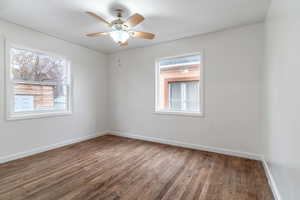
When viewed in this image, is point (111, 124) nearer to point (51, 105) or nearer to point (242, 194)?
point (51, 105)

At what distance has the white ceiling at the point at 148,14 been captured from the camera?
7.00ft

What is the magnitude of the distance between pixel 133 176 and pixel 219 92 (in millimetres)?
2334

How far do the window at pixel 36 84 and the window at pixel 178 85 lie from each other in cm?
243

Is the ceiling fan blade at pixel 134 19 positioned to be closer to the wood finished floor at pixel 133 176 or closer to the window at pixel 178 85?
the window at pixel 178 85

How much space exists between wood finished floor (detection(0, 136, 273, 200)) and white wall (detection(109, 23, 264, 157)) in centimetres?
44

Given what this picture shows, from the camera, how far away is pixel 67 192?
1804 mm

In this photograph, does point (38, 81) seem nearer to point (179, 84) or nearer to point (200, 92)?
point (179, 84)

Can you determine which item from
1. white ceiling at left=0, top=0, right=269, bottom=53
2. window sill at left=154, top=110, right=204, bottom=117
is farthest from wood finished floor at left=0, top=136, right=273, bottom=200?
white ceiling at left=0, top=0, right=269, bottom=53

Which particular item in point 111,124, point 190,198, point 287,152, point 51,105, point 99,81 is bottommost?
point 190,198

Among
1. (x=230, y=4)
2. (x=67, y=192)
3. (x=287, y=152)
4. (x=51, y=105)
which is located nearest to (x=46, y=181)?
(x=67, y=192)

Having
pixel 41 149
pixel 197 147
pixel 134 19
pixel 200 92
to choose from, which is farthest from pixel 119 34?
pixel 41 149

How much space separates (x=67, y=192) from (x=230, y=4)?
11.4ft

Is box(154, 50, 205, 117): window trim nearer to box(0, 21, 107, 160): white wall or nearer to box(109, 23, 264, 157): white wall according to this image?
box(109, 23, 264, 157): white wall

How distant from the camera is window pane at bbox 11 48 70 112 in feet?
9.29
